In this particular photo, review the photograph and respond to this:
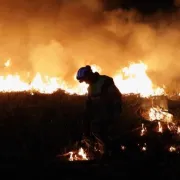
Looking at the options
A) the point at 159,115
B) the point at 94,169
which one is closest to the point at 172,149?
the point at 94,169

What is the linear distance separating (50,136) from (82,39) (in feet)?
49.5

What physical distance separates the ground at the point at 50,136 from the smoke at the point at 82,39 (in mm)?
7679

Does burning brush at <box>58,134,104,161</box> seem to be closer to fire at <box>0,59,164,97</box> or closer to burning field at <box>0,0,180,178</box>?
burning field at <box>0,0,180,178</box>

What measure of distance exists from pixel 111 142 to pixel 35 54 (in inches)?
608

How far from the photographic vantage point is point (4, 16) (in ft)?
78.6

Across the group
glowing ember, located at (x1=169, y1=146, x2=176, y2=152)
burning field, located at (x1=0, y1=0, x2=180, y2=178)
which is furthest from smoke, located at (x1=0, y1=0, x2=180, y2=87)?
glowing ember, located at (x1=169, y1=146, x2=176, y2=152)

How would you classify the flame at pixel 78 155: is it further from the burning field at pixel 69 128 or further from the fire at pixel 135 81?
the fire at pixel 135 81

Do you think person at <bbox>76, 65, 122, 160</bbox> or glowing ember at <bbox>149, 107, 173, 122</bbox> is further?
glowing ember at <bbox>149, 107, 173, 122</bbox>

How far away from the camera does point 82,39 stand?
24078mm

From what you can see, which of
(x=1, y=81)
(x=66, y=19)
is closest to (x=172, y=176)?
(x=1, y=81)

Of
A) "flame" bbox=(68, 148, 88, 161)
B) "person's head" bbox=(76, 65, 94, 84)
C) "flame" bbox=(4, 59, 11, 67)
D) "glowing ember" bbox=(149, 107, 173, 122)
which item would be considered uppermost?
"flame" bbox=(4, 59, 11, 67)

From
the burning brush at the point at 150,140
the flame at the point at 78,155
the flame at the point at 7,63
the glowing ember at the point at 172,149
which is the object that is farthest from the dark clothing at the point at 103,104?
the flame at the point at 7,63

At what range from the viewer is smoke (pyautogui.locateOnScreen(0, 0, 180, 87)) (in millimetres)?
22531

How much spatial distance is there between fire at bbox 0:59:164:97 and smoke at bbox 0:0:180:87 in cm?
139
